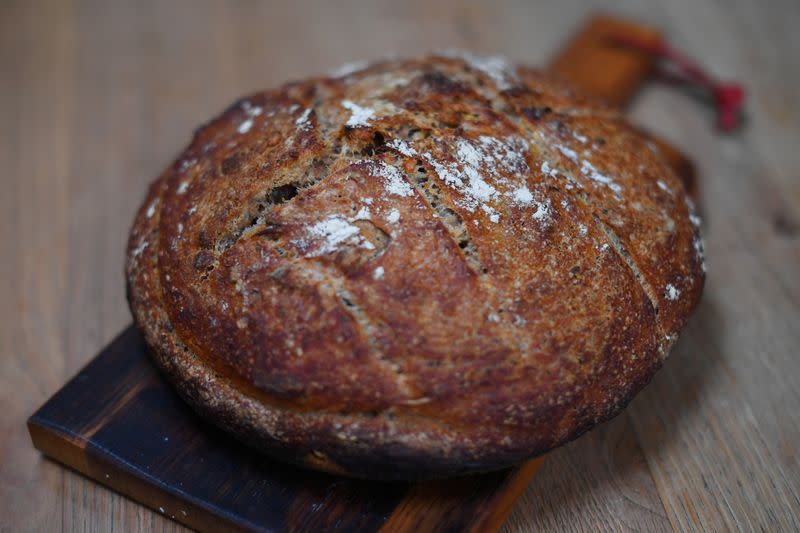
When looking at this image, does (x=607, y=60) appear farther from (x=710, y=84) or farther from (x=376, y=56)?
(x=376, y=56)

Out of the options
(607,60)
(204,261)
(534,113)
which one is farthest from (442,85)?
(607,60)

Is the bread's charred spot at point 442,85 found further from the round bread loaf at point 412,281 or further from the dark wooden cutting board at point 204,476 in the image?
the dark wooden cutting board at point 204,476

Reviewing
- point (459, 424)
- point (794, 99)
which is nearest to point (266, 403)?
point (459, 424)

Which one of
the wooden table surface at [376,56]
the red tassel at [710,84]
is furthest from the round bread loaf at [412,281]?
the red tassel at [710,84]

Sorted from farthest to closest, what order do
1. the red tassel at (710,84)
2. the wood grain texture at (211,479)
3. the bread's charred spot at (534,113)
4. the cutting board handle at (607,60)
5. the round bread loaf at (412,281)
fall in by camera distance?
the red tassel at (710,84) → the cutting board handle at (607,60) → the bread's charred spot at (534,113) → the wood grain texture at (211,479) → the round bread loaf at (412,281)

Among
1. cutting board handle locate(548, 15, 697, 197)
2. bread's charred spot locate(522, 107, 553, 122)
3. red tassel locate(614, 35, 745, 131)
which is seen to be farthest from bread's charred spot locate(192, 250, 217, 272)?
red tassel locate(614, 35, 745, 131)
